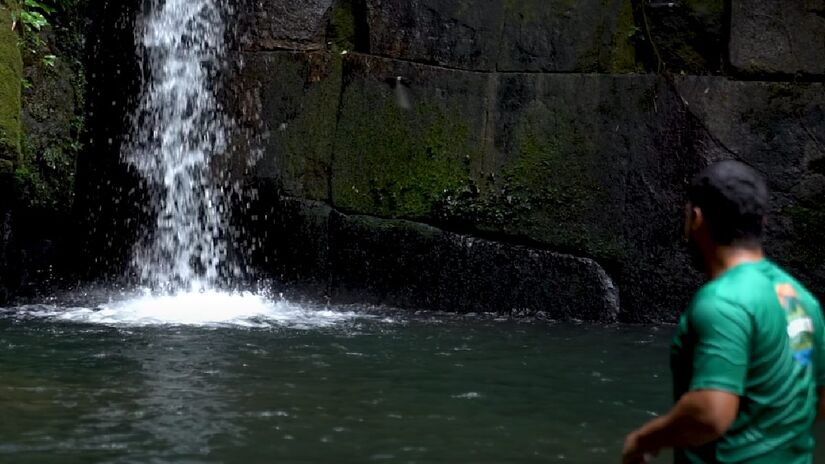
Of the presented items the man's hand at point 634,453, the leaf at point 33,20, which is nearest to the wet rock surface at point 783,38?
the leaf at point 33,20

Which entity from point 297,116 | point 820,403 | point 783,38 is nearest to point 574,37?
point 783,38

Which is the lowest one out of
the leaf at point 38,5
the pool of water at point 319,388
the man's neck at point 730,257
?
the pool of water at point 319,388

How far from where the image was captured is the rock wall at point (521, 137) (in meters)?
9.73

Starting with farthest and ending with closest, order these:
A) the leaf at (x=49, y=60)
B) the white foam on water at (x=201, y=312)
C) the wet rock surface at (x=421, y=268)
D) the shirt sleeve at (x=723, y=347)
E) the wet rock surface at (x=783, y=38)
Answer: the leaf at (x=49, y=60)
the wet rock surface at (x=421, y=268)
the wet rock surface at (x=783, y=38)
the white foam on water at (x=201, y=312)
the shirt sleeve at (x=723, y=347)

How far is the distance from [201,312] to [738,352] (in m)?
7.72

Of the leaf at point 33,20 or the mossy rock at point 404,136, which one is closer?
the mossy rock at point 404,136

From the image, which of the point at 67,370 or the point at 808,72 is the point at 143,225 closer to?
the point at 67,370

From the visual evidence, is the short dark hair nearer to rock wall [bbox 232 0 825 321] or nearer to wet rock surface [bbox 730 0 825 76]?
rock wall [bbox 232 0 825 321]

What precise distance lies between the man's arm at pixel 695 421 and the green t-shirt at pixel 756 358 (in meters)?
0.02

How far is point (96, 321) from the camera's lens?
9180mm

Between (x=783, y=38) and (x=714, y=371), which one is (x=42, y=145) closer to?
(x=783, y=38)

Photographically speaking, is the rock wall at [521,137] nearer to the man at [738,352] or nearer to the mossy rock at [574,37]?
the mossy rock at [574,37]

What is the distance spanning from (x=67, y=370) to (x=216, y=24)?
558 centimetres

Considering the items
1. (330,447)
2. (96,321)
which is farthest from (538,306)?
(330,447)
